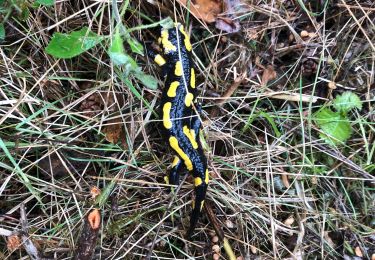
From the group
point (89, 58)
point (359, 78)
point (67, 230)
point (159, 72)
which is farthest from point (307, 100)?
point (67, 230)

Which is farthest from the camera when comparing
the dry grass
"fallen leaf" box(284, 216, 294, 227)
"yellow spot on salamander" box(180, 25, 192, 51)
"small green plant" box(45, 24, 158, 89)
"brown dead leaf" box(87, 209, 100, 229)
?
"fallen leaf" box(284, 216, 294, 227)

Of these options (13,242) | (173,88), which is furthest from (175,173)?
(13,242)

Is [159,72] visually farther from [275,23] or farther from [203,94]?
[275,23]

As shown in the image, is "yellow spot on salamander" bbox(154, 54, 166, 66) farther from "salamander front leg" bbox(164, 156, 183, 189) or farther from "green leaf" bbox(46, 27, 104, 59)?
"salamander front leg" bbox(164, 156, 183, 189)

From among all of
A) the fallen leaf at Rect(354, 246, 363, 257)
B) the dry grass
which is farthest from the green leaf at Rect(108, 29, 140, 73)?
the fallen leaf at Rect(354, 246, 363, 257)

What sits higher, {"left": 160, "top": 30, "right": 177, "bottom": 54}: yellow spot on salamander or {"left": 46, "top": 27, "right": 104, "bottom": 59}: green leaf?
{"left": 46, "top": 27, "right": 104, "bottom": 59}: green leaf

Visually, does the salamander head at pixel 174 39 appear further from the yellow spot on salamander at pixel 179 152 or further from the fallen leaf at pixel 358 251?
the fallen leaf at pixel 358 251

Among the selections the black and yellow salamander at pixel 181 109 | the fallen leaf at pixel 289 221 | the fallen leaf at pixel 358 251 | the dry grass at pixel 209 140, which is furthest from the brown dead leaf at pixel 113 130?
the fallen leaf at pixel 358 251
